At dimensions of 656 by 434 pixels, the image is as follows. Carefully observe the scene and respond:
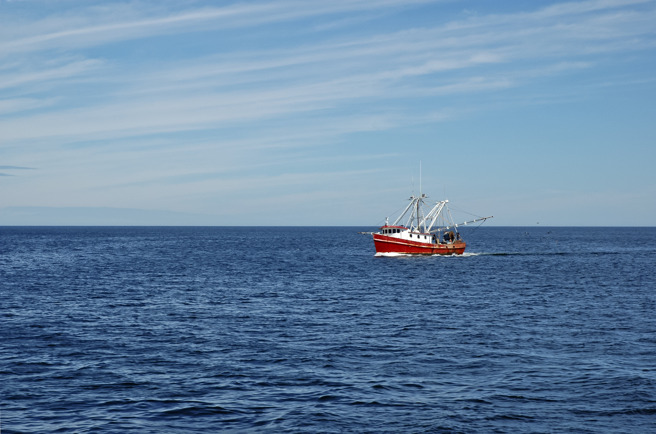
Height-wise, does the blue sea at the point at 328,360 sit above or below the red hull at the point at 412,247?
below

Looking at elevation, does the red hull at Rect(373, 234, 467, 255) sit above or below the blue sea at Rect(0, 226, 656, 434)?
above

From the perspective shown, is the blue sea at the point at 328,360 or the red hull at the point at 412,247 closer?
the blue sea at the point at 328,360

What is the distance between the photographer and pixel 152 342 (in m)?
33.2

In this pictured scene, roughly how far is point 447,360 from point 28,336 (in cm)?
2507

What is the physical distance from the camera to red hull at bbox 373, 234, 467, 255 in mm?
103312

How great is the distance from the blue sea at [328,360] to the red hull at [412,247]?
1713 inches

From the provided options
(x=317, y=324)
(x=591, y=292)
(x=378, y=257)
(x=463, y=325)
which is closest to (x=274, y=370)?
(x=317, y=324)

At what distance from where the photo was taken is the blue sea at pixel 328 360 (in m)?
21.0

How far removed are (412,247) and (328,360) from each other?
250ft

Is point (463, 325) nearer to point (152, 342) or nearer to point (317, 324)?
point (317, 324)

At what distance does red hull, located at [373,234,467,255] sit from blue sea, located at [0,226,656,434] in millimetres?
43505

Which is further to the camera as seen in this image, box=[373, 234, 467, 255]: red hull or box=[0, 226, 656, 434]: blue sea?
box=[373, 234, 467, 255]: red hull

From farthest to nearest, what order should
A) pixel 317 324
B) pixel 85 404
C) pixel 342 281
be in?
pixel 342 281
pixel 317 324
pixel 85 404

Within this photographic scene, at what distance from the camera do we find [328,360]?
2906 centimetres
